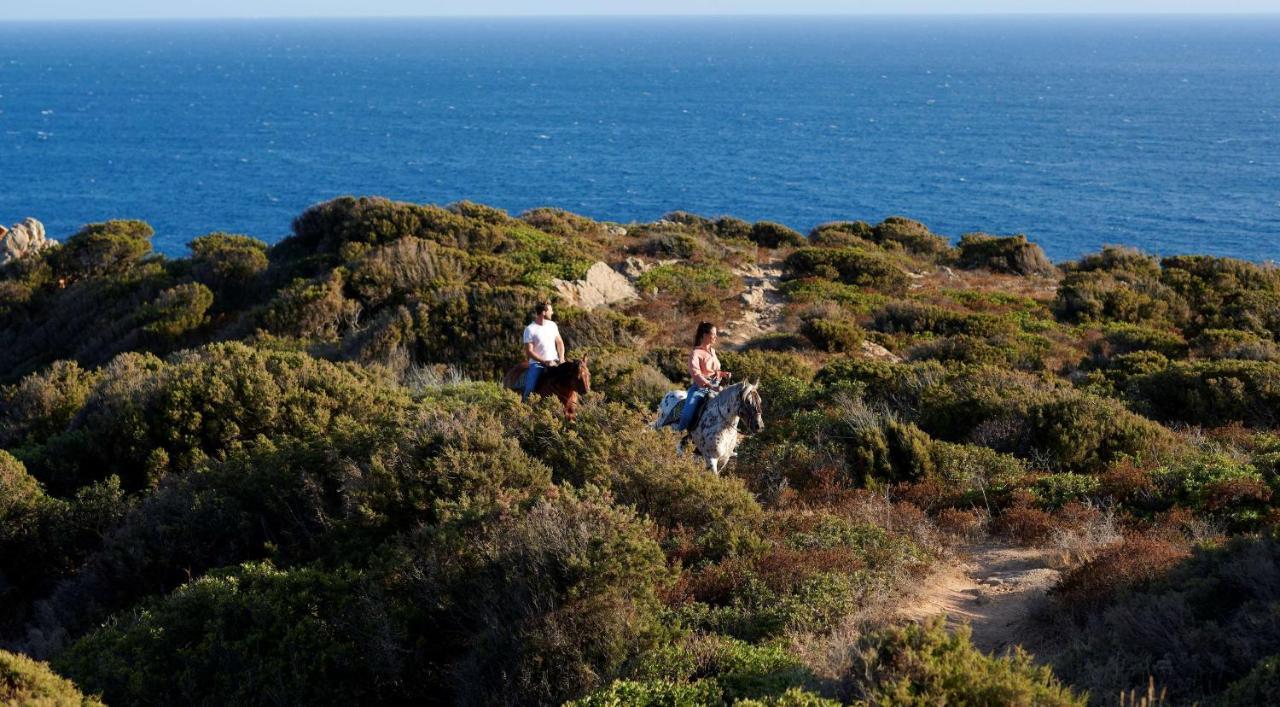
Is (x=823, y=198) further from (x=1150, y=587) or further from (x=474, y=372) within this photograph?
(x=1150, y=587)

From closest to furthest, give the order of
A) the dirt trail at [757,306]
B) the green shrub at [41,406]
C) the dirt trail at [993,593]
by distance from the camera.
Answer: the dirt trail at [993,593]
the green shrub at [41,406]
the dirt trail at [757,306]

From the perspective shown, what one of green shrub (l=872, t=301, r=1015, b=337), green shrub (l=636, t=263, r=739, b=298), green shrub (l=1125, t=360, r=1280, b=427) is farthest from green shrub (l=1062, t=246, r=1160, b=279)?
green shrub (l=1125, t=360, r=1280, b=427)

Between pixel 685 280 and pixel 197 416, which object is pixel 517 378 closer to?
pixel 197 416

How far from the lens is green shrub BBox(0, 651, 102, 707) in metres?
5.43

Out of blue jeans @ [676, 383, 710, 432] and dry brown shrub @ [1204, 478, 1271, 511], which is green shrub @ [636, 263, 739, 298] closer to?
blue jeans @ [676, 383, 710, 432]

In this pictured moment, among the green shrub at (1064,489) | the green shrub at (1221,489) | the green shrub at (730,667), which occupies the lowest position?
the green shrub at (1064,489)

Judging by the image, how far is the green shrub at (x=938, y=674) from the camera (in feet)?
16.2

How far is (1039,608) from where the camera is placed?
287 inches

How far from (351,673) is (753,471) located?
5.54 meters

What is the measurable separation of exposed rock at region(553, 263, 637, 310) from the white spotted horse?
10.6m

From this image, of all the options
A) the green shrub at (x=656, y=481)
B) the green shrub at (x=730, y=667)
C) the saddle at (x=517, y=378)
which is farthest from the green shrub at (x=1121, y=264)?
the green shrub at (x=730, y=667)

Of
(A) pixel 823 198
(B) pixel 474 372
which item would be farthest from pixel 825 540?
(A) pixel 823 198

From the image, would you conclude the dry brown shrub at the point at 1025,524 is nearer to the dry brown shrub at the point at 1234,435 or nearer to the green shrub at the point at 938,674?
the dry brown shrub at the point at 1234,435

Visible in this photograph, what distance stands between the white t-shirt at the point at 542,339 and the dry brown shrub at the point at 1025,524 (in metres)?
5.62
